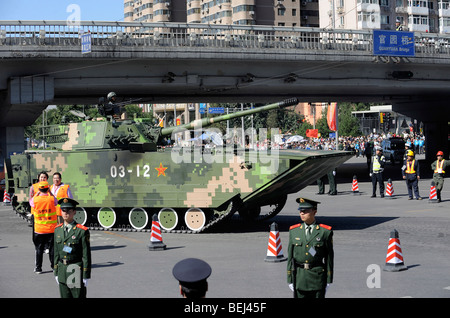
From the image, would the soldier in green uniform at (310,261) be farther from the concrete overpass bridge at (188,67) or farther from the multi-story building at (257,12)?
the multi-story building at (257,12)

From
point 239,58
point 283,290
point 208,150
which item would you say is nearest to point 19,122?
point 239,58

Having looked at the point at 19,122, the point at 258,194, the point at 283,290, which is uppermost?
the point at 19,122

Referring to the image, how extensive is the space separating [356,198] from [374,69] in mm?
12204

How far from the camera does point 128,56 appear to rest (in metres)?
32.0

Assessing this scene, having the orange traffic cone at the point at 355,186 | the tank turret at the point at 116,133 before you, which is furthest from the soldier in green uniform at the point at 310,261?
the orange traffic cone at the point at 355,186

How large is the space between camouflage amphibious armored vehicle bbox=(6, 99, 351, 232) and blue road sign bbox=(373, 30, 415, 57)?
18.7 m

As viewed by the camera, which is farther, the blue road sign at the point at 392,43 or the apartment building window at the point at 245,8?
the apartment building window at the point at 245,8

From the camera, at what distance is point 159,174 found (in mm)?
18609

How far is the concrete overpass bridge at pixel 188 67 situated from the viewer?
31.4 m

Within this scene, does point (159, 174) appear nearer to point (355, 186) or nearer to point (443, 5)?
point (355, 186)

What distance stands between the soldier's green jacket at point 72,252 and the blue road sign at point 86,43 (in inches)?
878

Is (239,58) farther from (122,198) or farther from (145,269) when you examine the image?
(145,269)

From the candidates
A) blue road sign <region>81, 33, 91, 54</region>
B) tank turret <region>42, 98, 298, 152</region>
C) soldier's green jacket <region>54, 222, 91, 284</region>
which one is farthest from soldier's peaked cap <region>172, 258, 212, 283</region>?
blue road sign <region>81, 33, 91, 54</region>

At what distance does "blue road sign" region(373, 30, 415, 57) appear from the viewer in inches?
1427
